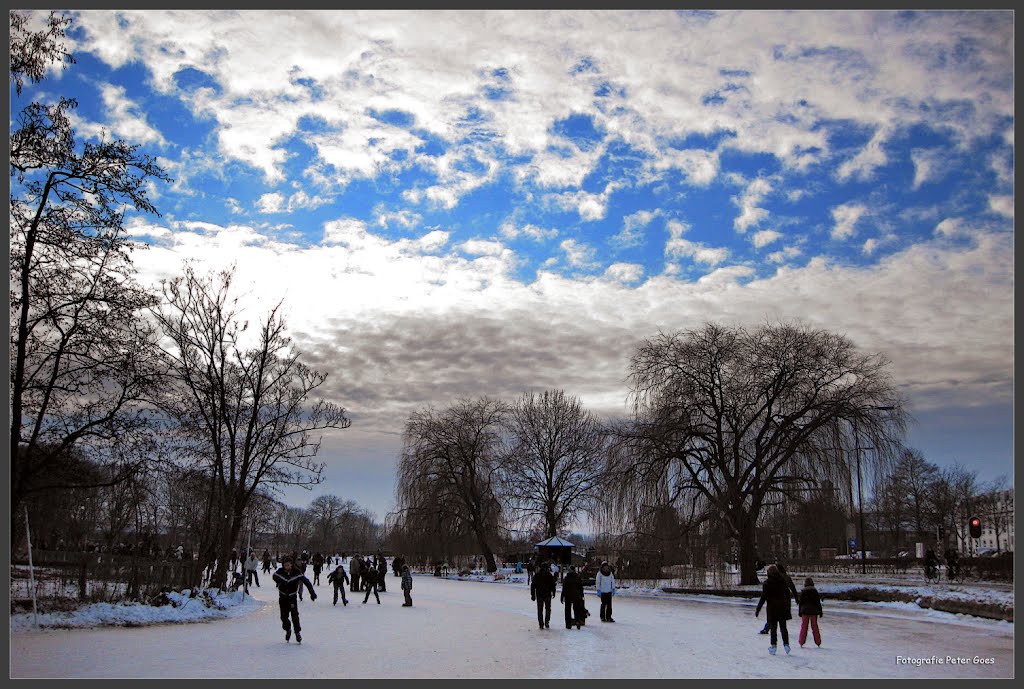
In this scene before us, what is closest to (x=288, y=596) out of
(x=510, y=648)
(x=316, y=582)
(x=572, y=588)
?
(x=510, y=648)

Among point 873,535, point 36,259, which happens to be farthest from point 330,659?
point 873,535

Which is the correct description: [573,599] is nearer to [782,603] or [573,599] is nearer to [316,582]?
[782,603]

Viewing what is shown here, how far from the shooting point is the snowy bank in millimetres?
16875

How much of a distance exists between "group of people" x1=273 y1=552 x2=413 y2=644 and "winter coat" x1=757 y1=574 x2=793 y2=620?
321 inches

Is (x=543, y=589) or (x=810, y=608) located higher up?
(x=810, y=608)

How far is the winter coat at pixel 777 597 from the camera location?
46.4ft

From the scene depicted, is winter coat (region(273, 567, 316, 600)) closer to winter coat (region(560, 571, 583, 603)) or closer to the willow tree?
winter coat (region(560, 571, 583, 603))

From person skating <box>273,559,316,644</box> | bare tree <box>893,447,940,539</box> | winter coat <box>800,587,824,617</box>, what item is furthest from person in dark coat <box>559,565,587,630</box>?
bare tree <box>893,447,940,539</box>

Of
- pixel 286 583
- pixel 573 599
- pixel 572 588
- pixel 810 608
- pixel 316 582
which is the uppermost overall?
pixel 286 583

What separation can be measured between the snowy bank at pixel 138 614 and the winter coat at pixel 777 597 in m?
13.4

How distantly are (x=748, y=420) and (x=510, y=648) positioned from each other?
833 inches

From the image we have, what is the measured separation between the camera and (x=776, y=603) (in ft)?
46.6

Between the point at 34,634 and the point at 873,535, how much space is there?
75175mm

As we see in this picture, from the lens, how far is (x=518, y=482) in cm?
5722
